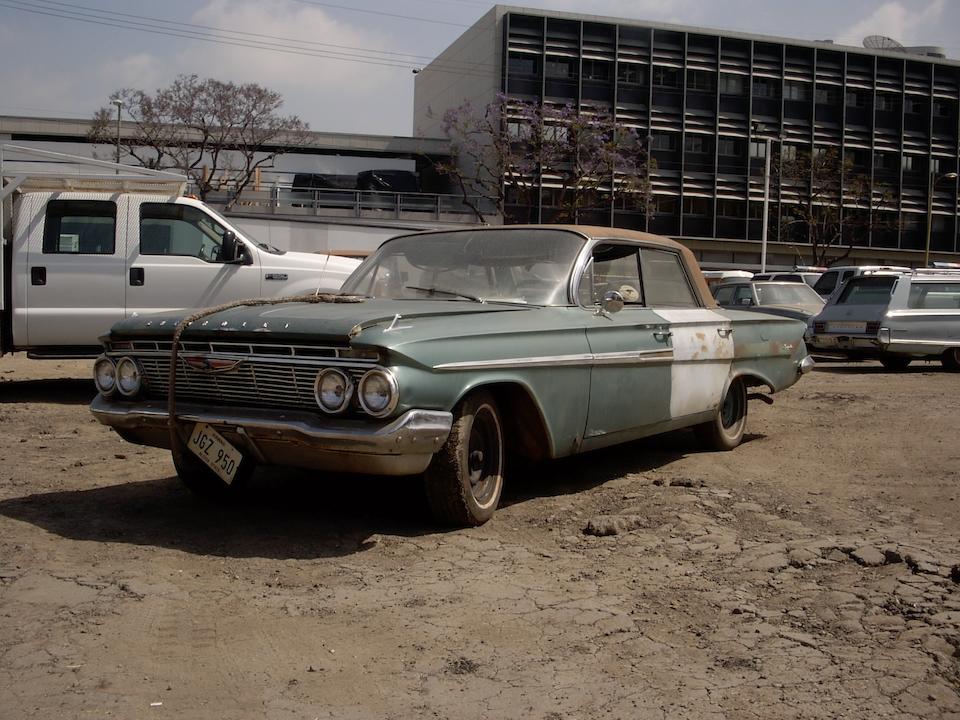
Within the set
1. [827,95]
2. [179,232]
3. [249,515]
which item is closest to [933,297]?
[179,232]

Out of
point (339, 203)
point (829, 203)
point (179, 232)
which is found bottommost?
point (179, 232)

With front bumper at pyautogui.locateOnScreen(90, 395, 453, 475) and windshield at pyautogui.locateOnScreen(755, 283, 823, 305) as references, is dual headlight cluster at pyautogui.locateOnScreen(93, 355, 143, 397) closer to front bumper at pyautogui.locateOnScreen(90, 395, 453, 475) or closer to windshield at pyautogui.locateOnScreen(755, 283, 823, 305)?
front bumper at pyautogui.locateOnScreen(90, 395, 453, 475)

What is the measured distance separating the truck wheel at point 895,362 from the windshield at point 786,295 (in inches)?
84.1

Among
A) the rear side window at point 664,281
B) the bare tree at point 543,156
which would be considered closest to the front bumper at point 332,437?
the rear side window at point 664,281

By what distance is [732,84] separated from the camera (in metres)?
52.6

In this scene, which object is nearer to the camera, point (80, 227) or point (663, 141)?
point (80, 227)

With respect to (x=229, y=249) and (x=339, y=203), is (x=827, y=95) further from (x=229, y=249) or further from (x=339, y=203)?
(x=229, y=249)

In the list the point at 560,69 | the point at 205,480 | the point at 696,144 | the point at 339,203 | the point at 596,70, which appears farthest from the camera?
the point at 696,144

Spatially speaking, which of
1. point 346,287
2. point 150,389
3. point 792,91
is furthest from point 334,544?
point 792,91

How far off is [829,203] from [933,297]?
38.6m

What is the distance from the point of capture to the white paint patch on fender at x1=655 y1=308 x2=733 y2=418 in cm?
633

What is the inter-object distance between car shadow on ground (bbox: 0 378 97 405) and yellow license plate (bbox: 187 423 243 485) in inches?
215

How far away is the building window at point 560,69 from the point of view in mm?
49781

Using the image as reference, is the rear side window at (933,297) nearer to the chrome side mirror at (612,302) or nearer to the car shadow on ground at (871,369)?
the car shadow on ground at (871,369)
